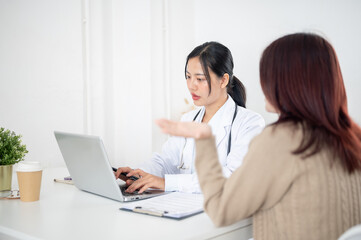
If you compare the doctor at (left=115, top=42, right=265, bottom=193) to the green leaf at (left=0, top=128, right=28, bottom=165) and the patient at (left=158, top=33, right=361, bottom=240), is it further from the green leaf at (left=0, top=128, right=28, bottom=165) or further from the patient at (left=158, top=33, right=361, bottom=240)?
the patient at (left=158, top=33, right=361, bottom=240)

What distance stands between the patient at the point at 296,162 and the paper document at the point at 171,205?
7.8 inches

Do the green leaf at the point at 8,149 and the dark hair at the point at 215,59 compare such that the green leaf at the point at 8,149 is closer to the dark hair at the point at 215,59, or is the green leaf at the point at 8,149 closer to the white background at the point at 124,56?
the dark hair at the point at 215,59

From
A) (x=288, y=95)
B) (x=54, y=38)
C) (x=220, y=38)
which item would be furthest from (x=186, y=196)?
(x=220, y=38)

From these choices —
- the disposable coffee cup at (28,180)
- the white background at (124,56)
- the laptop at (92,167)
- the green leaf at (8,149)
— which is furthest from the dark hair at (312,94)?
the white background at (124,56)

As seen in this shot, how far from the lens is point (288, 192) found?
3.32ft

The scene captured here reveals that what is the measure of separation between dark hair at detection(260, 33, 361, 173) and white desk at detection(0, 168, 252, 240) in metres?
0.36

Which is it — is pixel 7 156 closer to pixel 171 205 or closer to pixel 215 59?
pixel 171 205

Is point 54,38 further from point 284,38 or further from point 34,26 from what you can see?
point 284,38

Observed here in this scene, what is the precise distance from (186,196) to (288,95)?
640mm

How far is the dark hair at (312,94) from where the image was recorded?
40.0 inches

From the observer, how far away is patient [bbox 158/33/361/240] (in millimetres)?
988

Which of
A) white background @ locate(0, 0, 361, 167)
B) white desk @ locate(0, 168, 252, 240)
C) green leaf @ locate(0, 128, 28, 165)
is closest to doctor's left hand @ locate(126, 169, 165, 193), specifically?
white desk @ locate(0, 168, 252, 240)

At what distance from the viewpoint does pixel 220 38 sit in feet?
12.4

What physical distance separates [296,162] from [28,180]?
995 millimetres
